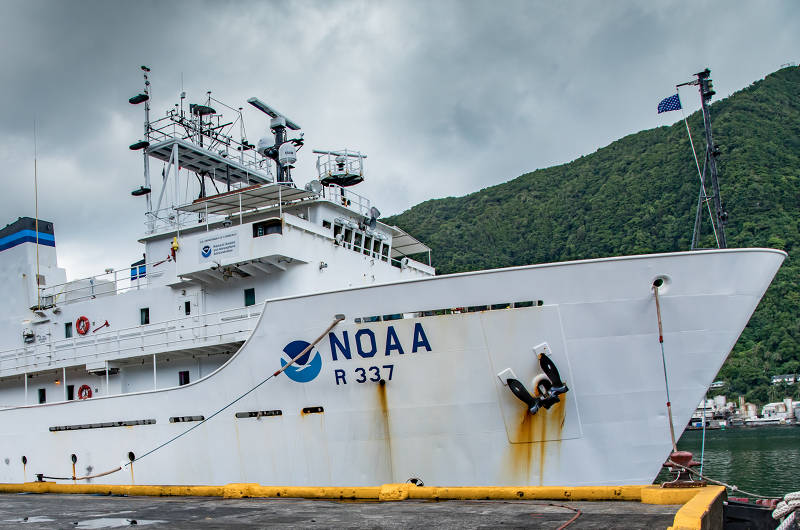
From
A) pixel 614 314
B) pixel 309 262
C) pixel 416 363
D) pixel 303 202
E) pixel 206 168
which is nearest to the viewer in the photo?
pixel 614 314

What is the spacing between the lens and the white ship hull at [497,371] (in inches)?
411

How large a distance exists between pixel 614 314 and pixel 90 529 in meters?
7.56

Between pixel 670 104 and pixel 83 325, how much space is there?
1514 cm

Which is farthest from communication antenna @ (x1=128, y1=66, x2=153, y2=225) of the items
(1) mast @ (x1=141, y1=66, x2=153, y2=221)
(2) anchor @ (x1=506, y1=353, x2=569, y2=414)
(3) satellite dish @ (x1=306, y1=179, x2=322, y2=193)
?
(2) anchor @ (x1=506, y1=353, x2=569, y2=414)

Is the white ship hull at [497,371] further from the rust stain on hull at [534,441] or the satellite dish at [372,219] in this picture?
the satellite dish at [372,219]

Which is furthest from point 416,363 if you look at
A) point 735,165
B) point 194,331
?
point 735,165

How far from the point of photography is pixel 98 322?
1756 cm

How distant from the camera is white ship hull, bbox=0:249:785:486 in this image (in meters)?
10.4

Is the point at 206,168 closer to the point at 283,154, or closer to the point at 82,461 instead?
the point at 283,154

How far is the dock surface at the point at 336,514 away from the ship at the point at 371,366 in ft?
6.51

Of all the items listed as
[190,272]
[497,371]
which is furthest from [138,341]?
[497,371]

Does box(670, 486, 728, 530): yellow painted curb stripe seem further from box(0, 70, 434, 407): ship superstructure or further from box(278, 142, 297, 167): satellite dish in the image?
box(278, 142, 297, 167): satellite dish

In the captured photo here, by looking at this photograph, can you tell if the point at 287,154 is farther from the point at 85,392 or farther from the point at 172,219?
the point at 85,392

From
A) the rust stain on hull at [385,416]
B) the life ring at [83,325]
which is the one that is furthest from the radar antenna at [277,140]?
the rust stain on hull at [385,416]
